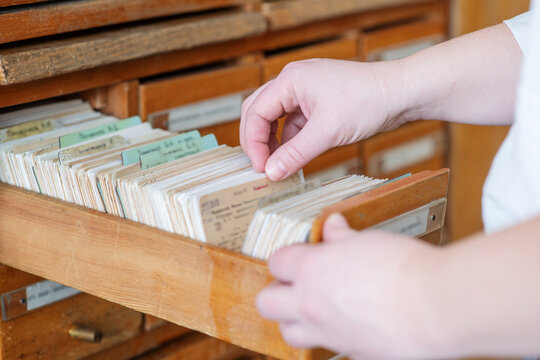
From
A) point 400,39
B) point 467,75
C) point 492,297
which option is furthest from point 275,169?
point 400,39

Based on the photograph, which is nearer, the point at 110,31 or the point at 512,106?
the point at 512,106

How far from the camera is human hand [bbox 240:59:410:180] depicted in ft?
3.07

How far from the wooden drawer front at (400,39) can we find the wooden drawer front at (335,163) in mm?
253

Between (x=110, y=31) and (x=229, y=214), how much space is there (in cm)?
56

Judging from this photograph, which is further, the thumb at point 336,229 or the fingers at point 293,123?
the fingers at point 293,123

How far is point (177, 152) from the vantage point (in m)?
1.02

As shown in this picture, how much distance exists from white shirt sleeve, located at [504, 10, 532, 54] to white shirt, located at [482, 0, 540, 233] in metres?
0.23

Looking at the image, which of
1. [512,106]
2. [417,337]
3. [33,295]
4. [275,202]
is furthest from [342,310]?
[33,295]

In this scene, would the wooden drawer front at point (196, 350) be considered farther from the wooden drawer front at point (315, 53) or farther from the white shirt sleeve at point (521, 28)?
the white shirt sleeve at point (521, 28)

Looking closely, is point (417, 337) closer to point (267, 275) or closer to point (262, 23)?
point (267, 275)

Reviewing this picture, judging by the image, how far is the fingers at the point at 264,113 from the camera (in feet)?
3.22

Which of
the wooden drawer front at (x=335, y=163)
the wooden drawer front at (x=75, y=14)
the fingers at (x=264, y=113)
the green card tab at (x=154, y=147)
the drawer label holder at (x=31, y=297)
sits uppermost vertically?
the wooden drawer front at (x=75, y=14)

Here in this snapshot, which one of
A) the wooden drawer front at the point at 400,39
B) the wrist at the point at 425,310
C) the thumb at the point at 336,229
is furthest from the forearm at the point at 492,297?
the wooden drawer front at the point at 400,39

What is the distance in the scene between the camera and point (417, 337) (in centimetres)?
60
